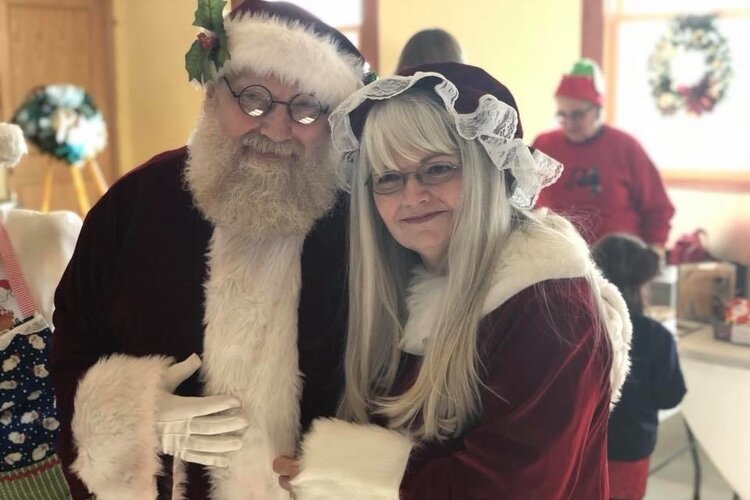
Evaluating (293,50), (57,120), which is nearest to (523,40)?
(57,120)

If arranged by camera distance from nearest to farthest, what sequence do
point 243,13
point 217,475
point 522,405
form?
1. point 522,405
2. point 217,475
3. point 243,13

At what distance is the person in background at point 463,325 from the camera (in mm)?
1183

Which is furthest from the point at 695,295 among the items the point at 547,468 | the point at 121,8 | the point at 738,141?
the point at 121,8

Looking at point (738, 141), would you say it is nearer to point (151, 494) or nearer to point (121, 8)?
point (151, 494)

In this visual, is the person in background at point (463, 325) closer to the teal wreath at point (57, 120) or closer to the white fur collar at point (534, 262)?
the white fur collar at point (534, 262)

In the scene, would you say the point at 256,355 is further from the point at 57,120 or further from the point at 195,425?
the point at 57,120

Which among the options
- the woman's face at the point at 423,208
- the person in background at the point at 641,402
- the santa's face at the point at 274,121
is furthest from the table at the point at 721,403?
the santa's face at the point at 274,121

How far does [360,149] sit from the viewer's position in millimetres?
1376

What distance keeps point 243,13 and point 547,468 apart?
104 centimetres

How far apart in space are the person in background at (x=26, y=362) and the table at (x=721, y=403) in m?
1.90

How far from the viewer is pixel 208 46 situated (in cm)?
155

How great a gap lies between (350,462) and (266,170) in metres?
0.56

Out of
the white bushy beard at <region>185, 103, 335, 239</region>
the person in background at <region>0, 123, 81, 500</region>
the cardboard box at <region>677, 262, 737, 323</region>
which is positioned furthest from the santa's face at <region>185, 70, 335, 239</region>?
the cardboard box at <region>677, 262, 737, 323</region>

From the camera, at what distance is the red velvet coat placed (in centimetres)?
152
